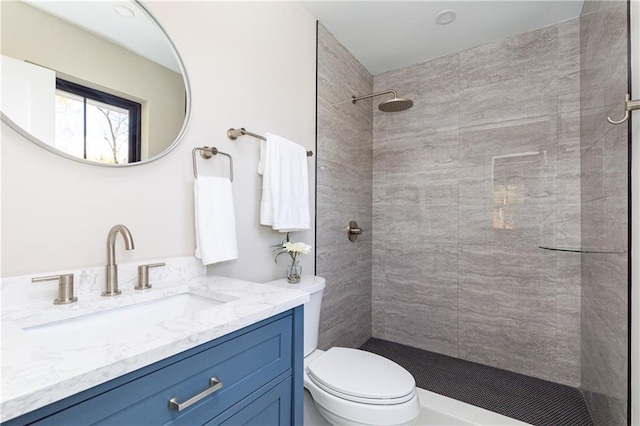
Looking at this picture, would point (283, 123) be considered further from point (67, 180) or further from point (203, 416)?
point (203, 416)

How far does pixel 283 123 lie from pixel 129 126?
853 millimetres

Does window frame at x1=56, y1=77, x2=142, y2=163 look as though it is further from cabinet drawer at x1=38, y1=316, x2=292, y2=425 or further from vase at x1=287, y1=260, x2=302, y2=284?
vase at x1=287, y1=260, x2=302, y2=284

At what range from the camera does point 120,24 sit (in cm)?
107

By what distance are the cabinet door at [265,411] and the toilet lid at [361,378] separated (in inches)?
14.5

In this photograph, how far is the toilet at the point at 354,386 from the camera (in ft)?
3.84

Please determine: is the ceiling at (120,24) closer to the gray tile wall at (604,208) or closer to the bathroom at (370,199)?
the bathroom at (370,199)

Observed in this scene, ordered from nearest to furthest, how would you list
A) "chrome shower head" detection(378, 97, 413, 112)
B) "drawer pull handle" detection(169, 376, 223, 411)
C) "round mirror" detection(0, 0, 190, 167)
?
"drawer pull handle" detection(169, 376, 223, 411)
"round mirror" detection(0, 0, 190, 167)
"chrome shower head" detection(378, 97, 413, 112)

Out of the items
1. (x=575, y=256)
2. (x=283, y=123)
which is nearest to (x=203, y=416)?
(x=283, y=123)

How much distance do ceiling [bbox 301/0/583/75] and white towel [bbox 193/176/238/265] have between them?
1.37 metres

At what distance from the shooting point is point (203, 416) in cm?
69

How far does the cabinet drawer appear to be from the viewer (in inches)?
21.2

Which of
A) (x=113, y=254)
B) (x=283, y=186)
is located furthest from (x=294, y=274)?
(x=113, y=254)

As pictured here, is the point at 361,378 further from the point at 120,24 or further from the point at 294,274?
the point at 120,24

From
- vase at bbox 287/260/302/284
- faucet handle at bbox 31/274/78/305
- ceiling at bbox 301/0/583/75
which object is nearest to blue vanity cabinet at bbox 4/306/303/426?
faucet handle at bbox 31/274/78/305
